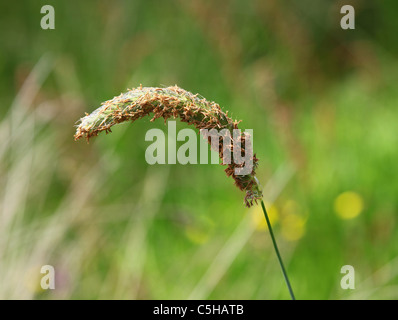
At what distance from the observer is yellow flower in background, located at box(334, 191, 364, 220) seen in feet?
8.19

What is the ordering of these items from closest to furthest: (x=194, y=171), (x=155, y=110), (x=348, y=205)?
1. (x=155, y=110)
2. (x=348, y=205)
3. (x=194, y=171)

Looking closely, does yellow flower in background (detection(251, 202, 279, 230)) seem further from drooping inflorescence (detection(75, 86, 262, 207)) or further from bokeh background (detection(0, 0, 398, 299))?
drooping inflorescence (detection(75, 86, 262, 207))

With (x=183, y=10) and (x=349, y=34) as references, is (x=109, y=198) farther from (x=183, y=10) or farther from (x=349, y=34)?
(x=349, y=34)

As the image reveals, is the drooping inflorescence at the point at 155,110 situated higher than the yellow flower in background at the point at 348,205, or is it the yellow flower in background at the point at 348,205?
the yellow flower in background at the point at 348,205

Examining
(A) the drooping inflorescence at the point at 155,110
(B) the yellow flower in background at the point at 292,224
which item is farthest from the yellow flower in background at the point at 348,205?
(A) the drooping inflorescence at the point at 155,110

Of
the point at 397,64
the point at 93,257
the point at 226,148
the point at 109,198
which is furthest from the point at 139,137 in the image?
the point at 226,148

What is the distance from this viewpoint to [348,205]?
8.34 feet

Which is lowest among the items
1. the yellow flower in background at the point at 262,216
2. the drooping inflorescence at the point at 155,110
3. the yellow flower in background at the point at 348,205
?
the drooping inflorescence at the point at 155,110

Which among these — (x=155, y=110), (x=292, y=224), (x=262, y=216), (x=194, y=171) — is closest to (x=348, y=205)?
(x=292, y=224)

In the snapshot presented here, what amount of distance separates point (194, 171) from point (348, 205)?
0.80 m

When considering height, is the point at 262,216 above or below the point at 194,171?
below

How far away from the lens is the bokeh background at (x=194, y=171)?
2.13m

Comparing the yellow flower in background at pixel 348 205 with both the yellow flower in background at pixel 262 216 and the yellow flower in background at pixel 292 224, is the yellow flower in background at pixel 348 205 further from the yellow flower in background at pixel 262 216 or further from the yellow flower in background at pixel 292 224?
the yellow flower in background at pixel 262 216

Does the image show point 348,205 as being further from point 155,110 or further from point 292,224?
point 155,110
